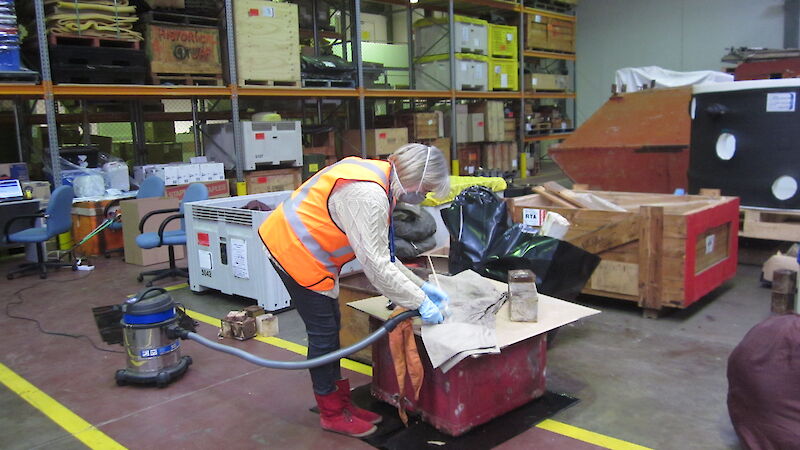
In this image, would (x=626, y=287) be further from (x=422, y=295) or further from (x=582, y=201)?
(x=422, y=295)

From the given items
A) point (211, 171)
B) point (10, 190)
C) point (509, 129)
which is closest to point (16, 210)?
point (10, 190)

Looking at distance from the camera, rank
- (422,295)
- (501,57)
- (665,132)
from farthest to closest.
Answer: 1. (501,57)
2. (665,132)
3. (422,295)

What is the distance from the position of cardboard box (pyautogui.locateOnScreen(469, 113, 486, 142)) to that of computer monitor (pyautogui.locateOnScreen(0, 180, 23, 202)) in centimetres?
918

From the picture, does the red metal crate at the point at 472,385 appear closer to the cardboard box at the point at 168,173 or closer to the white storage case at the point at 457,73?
the cardboard box at the point at 168,173

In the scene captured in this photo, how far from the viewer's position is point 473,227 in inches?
181

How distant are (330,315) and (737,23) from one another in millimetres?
16564

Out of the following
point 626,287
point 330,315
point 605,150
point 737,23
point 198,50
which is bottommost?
point 626,287

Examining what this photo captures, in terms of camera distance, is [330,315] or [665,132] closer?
[330,315]

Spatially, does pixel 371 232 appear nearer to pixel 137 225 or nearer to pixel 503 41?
pixel 137 225

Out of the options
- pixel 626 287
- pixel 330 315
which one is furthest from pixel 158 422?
pixel 626 287

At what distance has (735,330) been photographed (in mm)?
4711

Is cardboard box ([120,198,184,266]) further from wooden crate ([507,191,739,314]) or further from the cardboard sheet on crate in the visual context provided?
the cardboard sheet on crate

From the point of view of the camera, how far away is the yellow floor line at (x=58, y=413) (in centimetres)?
335

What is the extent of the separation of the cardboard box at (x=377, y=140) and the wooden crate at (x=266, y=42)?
1990mm
